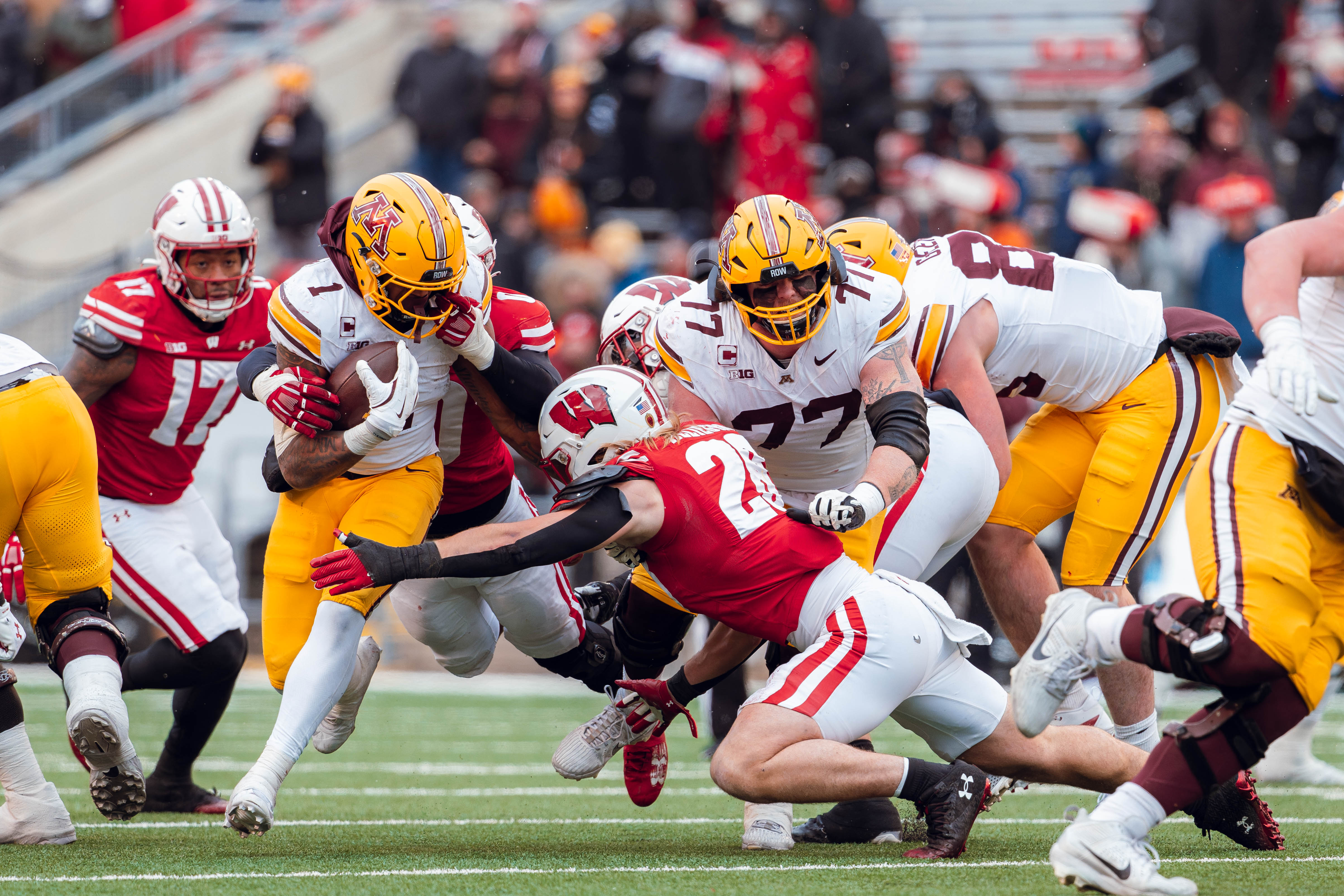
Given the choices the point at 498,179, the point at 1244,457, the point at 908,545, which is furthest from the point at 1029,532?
the point at 498,179

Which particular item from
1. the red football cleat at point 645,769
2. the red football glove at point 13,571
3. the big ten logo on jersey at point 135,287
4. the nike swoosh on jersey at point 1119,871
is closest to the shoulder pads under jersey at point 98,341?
the big ten logo on jersey at point 135,287

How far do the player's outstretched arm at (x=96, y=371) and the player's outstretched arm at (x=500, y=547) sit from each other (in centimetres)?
170

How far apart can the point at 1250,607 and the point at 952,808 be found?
105 centimetres

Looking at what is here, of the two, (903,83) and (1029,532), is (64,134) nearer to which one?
(903,83)

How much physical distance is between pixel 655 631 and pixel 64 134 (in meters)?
10.6

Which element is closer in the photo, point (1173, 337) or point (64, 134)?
point (1173, 337)

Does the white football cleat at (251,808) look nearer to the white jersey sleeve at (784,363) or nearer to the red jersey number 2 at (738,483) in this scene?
the red jersey number 2 at (738,483)

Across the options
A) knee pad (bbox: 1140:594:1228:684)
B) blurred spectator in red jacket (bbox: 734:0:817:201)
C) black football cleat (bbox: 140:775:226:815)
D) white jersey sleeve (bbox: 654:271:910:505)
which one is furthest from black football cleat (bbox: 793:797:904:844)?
blurred spectator in red jacket (bbox: 734:0:817:201)

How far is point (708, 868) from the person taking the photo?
13.6 feet

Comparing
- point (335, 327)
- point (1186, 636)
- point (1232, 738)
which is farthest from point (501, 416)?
point (1232, 738)

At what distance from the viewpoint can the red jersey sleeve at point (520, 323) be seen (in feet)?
16.8

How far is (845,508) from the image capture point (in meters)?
4.21

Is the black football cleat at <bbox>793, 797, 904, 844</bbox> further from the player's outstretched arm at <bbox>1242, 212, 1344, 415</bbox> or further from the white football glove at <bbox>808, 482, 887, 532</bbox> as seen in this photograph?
the player's outstretched arm at <bbox>1242, 212, 1344, 415</bbox>

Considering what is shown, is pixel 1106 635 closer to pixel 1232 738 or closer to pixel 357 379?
pixel 1232 738
